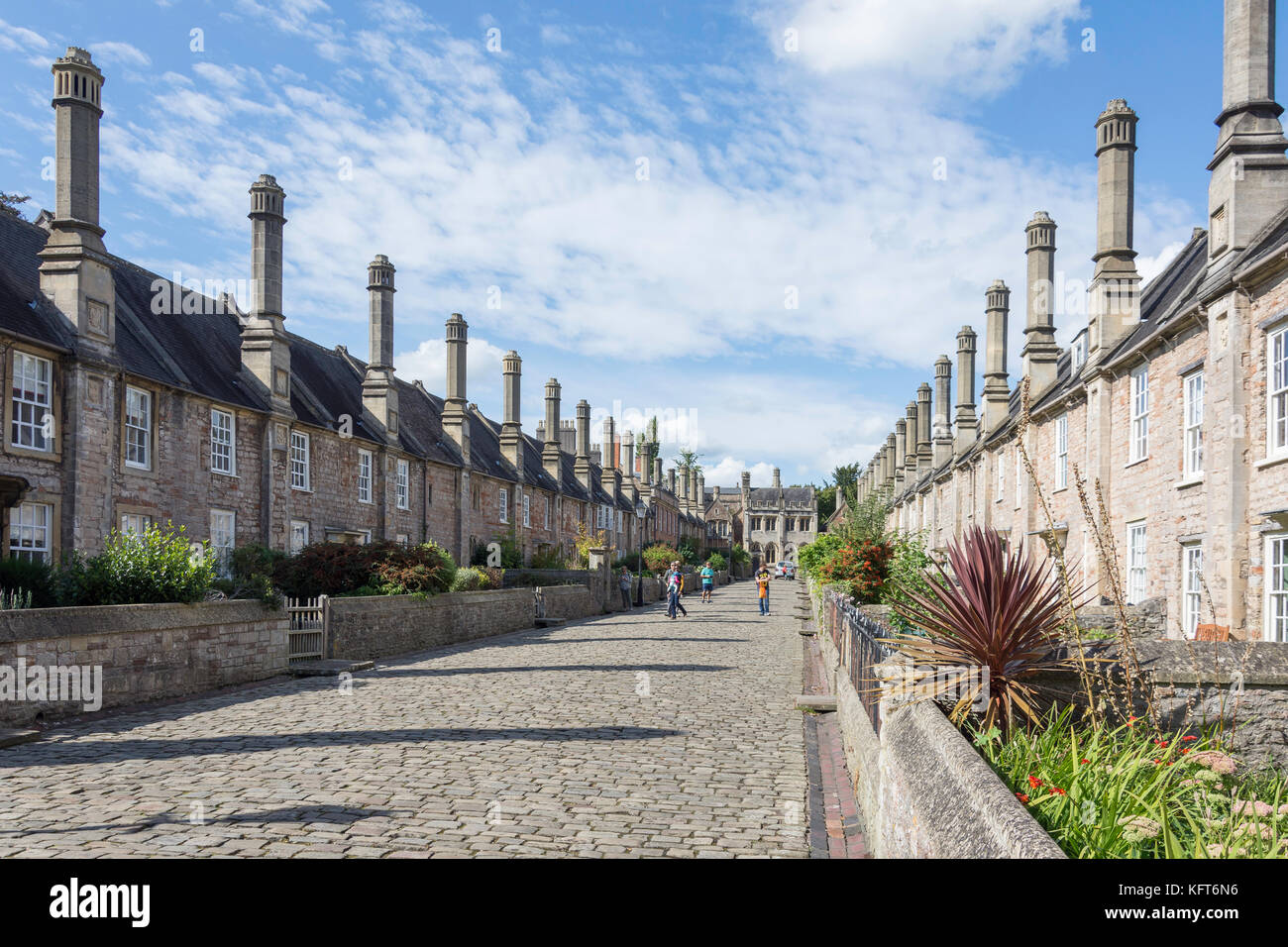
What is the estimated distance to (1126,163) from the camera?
63.7 ft

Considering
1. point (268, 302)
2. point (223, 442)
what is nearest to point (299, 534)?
point (223, 442)

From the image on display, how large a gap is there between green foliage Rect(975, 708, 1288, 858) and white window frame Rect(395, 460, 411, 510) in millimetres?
28156

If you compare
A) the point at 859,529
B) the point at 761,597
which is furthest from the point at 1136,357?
the point at 761,597

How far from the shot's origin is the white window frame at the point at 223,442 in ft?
73.8

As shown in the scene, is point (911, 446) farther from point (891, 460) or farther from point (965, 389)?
point (965, 389)

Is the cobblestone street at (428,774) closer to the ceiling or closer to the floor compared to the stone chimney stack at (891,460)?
closer to the floor

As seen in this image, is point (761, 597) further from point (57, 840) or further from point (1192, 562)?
point (57, 840)

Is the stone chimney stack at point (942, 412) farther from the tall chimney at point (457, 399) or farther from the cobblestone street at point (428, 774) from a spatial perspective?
the cobblestone street at point (428, 774)

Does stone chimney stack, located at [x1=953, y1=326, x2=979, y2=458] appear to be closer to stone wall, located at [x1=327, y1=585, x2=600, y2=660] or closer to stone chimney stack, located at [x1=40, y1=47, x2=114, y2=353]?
stone wall, located at [x1=327, y1=585, x2=600, y2=660]

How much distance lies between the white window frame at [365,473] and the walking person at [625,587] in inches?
503

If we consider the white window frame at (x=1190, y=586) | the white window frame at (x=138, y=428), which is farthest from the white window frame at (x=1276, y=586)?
the white window frame at (x=138, y=428)

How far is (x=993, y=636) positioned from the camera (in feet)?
21.6

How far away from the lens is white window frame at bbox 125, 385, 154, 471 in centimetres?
1959

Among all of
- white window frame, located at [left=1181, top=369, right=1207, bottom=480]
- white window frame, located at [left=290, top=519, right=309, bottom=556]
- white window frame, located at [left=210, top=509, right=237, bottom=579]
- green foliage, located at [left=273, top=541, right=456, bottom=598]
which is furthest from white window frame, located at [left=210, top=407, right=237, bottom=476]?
white window frame, located at [left=1181, top=369, right=1207, bottom=480]
